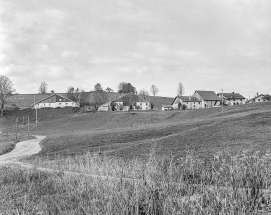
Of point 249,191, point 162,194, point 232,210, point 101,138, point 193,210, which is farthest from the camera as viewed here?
point 101,138

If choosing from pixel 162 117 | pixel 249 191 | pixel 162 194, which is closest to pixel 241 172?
pixel 249 191

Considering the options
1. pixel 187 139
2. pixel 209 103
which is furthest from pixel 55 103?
pixel 187 139

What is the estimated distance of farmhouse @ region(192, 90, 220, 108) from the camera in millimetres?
126581

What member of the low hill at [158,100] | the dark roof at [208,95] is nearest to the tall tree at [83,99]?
the low hill at [158,100]

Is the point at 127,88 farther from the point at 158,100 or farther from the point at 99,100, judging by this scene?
the point at 99,100

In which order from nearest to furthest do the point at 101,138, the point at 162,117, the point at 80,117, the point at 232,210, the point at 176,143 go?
the point at 232,210 < the point at 176,143 < the point at 101,138 < the point at 162,117 < the point at 80,117

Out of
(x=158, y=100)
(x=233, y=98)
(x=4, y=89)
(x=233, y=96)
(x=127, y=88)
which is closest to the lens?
(x=4, y=89)

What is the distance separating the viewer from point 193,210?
5.18 meters

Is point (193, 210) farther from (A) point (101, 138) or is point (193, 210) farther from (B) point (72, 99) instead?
(B) point (72, 99)

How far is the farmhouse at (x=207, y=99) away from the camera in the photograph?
4984 inches

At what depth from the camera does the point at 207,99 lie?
127m

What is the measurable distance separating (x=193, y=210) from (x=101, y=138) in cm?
3621

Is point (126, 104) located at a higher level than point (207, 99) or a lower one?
lower

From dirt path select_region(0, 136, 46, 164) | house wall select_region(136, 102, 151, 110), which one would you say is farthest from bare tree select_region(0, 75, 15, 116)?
dirt path select_region(0, 136, 46, 164)
